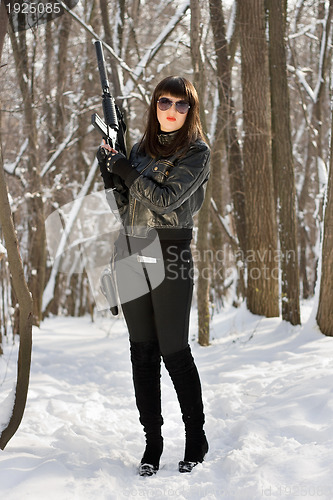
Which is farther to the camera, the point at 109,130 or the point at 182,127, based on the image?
the point at 109,130

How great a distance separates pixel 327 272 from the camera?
15.7 feet

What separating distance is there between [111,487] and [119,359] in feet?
12.3

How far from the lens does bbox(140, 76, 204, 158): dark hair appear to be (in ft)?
7.53

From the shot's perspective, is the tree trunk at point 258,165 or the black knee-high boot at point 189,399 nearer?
the black knee-high boot at point 189,399

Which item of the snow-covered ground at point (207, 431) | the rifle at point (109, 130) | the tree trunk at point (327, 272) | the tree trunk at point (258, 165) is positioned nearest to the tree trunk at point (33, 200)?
the snow-covered ground at point (207, 431)

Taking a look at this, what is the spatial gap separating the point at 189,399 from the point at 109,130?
136cm

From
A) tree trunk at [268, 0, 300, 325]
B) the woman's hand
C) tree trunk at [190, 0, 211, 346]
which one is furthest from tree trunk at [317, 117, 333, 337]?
the woman's hand

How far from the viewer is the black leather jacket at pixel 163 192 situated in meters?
2.18

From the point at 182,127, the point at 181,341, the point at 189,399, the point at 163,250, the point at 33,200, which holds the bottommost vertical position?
the point at 189,399

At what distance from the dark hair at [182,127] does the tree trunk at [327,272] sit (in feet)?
9.09

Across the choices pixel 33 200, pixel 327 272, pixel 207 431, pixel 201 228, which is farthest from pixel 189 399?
pixel 33 200

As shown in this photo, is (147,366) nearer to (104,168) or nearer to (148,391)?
(148,391)

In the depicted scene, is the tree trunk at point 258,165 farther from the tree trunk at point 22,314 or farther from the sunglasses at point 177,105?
the tree trunk at point 22,314

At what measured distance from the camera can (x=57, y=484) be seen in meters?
2.01
